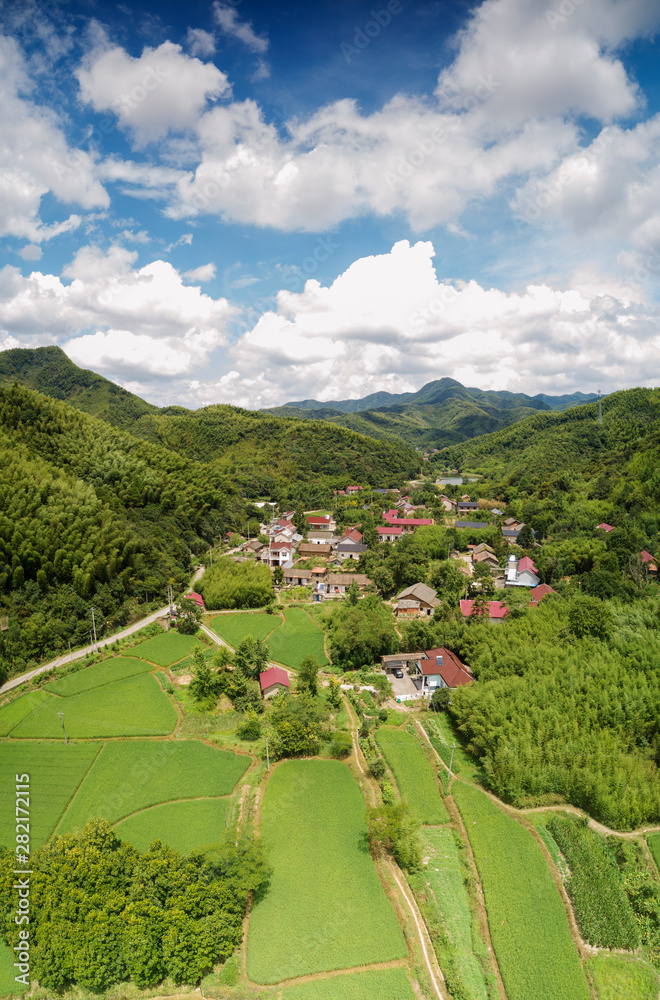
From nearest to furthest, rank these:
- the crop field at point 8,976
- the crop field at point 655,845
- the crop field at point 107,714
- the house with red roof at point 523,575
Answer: the crop field at point 8,976 < the crop field at point 655,845 < the crop field at point 107,714 < the house with red roof at point 523,575

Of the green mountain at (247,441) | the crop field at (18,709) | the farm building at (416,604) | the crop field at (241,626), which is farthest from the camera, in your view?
the green mountain at (247,441)

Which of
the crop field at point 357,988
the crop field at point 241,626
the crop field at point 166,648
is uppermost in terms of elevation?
the crop field at point 241,626

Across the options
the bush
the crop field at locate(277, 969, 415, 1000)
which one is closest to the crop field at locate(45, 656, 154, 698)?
the bush

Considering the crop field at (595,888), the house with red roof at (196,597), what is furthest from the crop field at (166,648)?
the crop field at (595,888)

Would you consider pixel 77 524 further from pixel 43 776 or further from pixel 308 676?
pixel 308 676

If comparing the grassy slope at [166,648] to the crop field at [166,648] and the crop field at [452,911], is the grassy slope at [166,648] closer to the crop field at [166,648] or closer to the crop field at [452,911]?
the crop field at [166,648]

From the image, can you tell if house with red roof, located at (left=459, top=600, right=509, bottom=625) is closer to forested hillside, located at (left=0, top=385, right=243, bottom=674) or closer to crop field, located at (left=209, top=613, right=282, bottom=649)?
crop field, located at (left=209, top=613, right=282, bottom=649)

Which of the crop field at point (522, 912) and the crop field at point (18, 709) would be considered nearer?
the crop field at point (522, 912)

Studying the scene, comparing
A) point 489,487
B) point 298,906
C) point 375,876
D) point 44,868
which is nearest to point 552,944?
point 375,876

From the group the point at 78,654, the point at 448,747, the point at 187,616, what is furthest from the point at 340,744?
the point at 78,654
